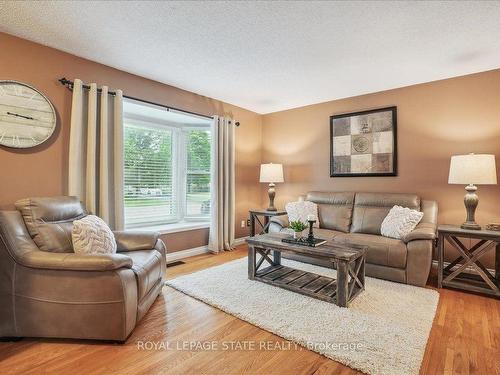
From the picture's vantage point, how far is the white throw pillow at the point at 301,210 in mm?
3912

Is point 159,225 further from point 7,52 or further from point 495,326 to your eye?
point 495,326

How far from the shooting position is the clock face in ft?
8.07

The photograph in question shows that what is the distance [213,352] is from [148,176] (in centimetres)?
298

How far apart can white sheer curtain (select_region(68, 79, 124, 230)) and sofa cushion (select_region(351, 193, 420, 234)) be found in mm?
3035

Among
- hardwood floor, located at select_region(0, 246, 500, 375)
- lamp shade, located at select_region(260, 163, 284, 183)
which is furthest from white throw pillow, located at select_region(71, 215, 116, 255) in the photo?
lamp shade, located at select_region(260, 163, 284, 183)

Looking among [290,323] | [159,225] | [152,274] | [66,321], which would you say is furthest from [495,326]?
[159,225]

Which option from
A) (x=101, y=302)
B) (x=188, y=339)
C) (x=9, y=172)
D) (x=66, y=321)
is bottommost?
(x=188, y=339)

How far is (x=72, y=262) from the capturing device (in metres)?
1.82

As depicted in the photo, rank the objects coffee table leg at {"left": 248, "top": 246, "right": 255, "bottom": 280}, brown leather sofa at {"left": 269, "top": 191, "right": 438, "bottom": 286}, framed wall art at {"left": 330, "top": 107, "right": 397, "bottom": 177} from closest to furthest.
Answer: brown leather sofa at {"left": 269, "top": 191, "right": 438, "bottom": 286} → coffee table leg at {"left": 248, "top": 246, "right": 255, "bottom": 280} → framed wall art at {"left": 330, "top": 107, "right": 397, "bottom": 177}

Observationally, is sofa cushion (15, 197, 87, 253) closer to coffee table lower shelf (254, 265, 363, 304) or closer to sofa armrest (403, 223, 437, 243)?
coffee table lower shelf (254, 265, 363, 304)

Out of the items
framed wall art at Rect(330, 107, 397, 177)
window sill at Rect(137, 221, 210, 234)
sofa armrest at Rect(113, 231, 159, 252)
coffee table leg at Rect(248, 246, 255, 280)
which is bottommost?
coffee table leg at Rect(248, 246, 255, 280)

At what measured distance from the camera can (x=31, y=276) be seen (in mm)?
1859

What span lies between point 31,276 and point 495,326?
3.46 meters

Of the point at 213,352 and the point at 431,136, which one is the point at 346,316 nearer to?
the point at 213,352
